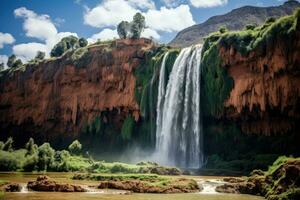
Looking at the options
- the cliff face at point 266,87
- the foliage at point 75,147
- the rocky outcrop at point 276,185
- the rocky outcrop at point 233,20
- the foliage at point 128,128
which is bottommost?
the rocky outcrop at point 276,185

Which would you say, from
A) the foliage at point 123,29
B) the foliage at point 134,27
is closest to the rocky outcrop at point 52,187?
the foliage at point 134,27

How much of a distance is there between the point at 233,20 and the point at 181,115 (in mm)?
116598

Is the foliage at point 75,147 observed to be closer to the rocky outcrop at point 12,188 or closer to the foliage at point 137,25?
the foliage at point 137,25

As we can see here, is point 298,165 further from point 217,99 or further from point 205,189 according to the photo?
point 217,99

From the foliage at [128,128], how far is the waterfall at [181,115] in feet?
28.1

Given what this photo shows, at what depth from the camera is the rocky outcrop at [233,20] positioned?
158m

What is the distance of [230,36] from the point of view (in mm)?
55031

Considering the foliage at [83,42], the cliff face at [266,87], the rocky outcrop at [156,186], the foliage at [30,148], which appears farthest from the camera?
the foliage at [83,42]

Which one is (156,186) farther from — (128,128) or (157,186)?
(128,128)

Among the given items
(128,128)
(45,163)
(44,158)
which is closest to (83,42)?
(128,128)

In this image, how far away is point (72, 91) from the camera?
80.2 metres

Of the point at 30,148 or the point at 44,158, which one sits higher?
the point at 30,148

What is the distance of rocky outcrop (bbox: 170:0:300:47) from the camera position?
6206 inches

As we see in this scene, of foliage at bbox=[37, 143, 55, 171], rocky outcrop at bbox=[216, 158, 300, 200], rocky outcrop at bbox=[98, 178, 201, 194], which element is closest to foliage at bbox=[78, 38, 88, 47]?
foliage at bbox=[37, 143, 55, 171]
